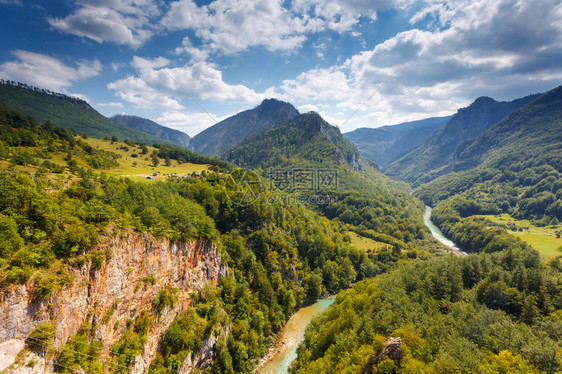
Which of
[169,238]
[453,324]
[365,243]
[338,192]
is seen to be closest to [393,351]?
[453,324]

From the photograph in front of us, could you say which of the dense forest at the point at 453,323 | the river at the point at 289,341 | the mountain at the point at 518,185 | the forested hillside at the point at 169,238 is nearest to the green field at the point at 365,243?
the forested hillside at the point at 169,238

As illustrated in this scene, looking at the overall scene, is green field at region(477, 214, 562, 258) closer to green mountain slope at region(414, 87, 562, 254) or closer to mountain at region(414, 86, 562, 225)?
green mountain slope at region(414, 87, 562, 254)

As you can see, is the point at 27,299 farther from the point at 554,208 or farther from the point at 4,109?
the point at 554,208

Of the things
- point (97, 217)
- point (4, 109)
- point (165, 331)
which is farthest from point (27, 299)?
point (4, 109)

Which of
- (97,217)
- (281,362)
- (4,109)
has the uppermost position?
(4,109)

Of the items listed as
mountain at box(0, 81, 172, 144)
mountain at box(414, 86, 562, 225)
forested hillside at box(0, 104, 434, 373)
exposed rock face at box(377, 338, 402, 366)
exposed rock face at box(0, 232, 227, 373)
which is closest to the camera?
exposed rock face at box(0, 232, 227, 373)

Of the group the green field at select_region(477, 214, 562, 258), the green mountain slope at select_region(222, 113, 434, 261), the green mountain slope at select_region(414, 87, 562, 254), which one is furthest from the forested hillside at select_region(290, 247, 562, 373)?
the green mountain slope at select_region(414, 87, 562, 254)

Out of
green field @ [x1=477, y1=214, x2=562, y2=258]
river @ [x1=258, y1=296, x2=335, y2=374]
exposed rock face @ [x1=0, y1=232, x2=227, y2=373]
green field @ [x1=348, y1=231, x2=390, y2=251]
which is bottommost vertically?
river @ [x1=258, y1=296, x2=335, y2=374]

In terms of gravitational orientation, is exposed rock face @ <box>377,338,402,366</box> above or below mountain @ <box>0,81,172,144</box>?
below
